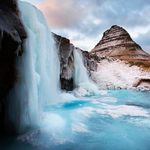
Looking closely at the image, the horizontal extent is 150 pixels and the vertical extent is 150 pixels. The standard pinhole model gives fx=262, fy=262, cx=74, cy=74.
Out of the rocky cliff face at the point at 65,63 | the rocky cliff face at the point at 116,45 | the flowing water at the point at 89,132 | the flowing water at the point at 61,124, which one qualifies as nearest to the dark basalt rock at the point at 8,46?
the flowing water at the point at 61,124

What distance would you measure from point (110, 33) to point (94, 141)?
313 feet

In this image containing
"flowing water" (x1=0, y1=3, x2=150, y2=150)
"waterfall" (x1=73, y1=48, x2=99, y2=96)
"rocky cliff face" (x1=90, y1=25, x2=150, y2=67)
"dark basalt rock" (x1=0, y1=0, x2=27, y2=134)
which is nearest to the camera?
"dark basalt rock" (x1=0, y1=0, x2=27, y2=134)

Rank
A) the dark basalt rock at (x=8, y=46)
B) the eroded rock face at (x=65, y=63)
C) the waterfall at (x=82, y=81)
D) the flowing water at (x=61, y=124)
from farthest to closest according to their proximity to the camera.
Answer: the waterfall at (x=82, y=81), the eroded rock face at (x=65, y=63), the flowing water at (x=61, y=124), the dark basalt rock at (x=8, y=46)

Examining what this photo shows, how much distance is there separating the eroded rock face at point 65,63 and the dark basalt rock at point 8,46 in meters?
16.4

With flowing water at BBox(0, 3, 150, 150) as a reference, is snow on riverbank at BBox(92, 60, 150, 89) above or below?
above

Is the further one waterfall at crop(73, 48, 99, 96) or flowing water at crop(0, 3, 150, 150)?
waterfall at crop(73, 48, 99, 96)

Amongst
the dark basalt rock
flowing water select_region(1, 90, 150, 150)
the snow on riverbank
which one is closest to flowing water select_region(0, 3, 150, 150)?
flowing water select_region(1, 90, 150, 150)

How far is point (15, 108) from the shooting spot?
12281mm

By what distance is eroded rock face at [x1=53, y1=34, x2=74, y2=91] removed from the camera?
28.7m

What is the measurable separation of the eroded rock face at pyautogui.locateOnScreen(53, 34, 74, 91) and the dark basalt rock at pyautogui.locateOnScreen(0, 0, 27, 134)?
1644 centimetres

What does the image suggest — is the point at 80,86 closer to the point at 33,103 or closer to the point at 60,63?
the point at 60,63

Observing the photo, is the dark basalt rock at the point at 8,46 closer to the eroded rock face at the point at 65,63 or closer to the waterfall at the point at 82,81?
the eroded rock face at the point at 65,63

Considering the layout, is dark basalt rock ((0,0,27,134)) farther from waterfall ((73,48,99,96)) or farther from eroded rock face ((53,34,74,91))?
waterfall ((73,48,99,96))

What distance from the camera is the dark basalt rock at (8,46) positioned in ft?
33.2
